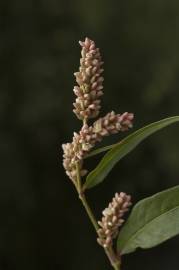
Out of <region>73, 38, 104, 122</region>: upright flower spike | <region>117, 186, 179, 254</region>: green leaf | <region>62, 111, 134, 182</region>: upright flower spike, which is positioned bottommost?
<region>117, 186, 179, 254</region>: green leaf

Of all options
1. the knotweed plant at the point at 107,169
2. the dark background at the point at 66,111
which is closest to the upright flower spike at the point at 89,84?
the knotweed plant at the point at 107,169

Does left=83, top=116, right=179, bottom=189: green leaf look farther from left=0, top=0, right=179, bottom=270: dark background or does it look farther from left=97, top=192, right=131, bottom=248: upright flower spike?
left=0, top=0, right=179, bottom=270: dark background

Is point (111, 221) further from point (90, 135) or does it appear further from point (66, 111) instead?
point (66, 111)

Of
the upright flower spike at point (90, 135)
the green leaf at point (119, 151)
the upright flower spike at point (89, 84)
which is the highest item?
the upright flower spike at point (89, 84)

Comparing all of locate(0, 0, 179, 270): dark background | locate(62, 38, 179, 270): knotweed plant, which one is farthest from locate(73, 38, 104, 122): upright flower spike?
locate(0, 0, 179, 270): dark background

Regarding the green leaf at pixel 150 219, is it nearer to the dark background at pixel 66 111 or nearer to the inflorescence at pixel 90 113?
the inflorescence at pixel 90 113

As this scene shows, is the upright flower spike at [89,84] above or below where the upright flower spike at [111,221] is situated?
above
